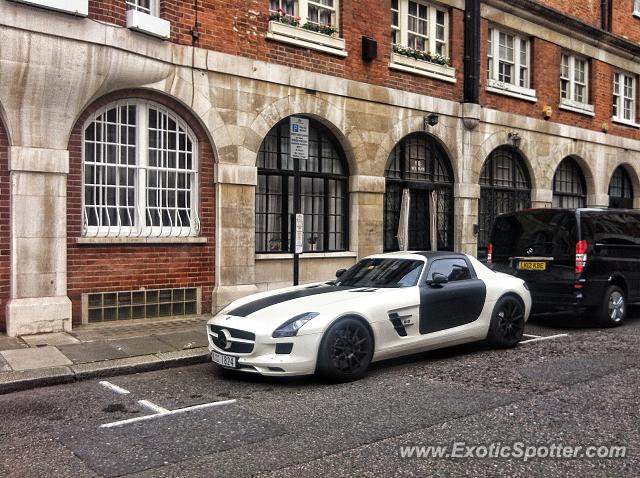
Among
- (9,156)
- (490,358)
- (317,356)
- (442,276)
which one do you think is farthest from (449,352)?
(9,156)

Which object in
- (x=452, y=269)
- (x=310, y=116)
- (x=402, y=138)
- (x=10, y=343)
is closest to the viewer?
(x=452, y=269)

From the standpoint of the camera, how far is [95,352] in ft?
26.3

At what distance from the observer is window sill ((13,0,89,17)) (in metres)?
8.60

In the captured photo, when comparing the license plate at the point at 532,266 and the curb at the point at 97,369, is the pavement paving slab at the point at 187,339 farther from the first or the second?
the license plate at the point at 532,266

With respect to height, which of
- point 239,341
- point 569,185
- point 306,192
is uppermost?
point 569,185

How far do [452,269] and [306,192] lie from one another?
16.2ft

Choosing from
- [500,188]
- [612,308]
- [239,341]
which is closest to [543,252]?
[612,308]

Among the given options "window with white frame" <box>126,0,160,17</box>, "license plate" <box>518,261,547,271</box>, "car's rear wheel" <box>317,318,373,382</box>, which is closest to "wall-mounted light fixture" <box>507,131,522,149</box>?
"license plate" <box>518,261,547,271</box>

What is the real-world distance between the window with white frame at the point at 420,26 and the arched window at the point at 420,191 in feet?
6.90

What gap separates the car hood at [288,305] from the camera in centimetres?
667

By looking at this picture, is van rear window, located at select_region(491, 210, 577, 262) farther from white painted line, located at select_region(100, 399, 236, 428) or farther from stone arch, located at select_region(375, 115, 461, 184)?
white painted line, located at select_region(100, 399, 236, 428)

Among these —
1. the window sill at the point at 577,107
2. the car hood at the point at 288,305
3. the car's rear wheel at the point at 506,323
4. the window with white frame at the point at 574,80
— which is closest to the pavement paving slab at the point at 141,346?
the car hood at the point at 288,305

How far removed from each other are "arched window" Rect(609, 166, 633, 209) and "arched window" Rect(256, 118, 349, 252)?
11.6 metres

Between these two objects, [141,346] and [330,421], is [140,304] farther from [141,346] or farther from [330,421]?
[330,421]
